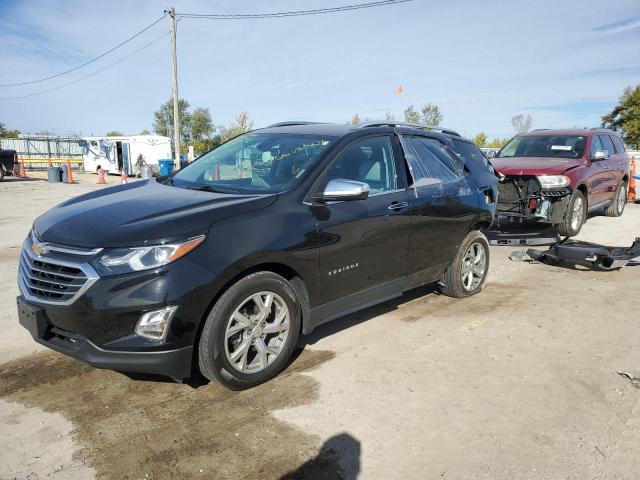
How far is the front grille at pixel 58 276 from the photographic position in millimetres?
2938

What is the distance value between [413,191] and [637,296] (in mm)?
3128

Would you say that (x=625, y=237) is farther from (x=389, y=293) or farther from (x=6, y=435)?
(x=6, y=435)

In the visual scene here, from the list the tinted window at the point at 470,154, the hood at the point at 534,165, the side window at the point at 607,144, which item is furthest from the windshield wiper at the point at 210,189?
the side window at the point at 607,144

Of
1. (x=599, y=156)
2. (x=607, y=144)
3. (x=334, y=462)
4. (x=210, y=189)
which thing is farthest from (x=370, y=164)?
(x=607, y=144)

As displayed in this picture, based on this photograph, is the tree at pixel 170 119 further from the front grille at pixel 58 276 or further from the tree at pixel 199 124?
the front grille at pixel 58 276

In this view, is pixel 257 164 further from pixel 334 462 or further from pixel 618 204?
pixel 618 204

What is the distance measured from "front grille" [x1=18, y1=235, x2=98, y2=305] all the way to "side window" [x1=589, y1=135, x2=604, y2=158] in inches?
361

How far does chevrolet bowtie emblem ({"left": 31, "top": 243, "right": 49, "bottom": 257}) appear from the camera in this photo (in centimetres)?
317

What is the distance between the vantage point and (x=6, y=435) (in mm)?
2930

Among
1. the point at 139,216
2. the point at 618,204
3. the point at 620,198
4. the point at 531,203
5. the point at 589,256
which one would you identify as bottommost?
the point at 589,256

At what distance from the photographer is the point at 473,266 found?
565 centimetres

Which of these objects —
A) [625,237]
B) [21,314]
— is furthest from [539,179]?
[21,314]

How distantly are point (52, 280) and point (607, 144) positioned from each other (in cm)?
1076

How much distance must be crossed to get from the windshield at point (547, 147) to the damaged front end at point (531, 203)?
1340mm
